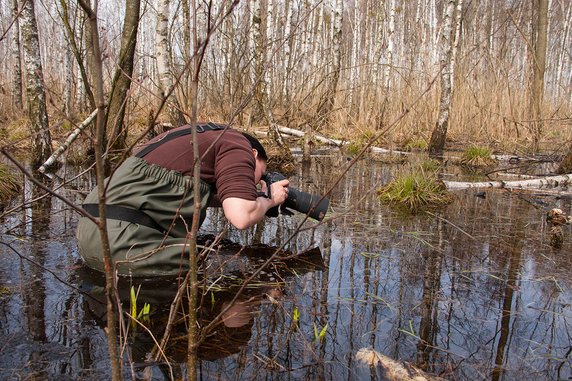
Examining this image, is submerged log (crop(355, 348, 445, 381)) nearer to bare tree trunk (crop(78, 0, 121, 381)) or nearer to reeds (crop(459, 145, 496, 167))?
bare tree trunk (crop(78, 0, 121, 381))

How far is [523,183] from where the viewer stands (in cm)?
467

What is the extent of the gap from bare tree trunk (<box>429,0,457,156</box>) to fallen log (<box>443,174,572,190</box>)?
2313 millimetres

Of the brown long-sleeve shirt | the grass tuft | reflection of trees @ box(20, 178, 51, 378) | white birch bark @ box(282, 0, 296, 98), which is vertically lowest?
reflection of trees @ box(20, 178, 51, 378)

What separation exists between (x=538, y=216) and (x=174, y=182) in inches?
119

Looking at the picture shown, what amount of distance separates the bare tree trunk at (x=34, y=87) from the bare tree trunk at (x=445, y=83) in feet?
17.0

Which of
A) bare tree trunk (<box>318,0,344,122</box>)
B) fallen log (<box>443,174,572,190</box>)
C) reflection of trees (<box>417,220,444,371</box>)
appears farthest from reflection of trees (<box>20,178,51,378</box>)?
bare tree trunk (<box>318,0,344,122</box>)

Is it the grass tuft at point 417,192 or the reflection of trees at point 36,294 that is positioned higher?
the grass tuft at point 417,192

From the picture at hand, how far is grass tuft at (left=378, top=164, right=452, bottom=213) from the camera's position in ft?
13.4

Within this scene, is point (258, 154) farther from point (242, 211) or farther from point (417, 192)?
point (417, 192)

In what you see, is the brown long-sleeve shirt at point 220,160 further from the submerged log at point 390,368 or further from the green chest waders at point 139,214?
the submerged log at point 390,368

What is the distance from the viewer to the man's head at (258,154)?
2.38 m

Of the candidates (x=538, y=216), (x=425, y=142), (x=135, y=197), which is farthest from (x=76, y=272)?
(x=425, y=142)

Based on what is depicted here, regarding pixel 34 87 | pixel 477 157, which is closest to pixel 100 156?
pixel 34 87

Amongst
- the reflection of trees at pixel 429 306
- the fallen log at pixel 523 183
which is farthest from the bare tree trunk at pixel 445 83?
the reflection of trees at pixel 429 306
